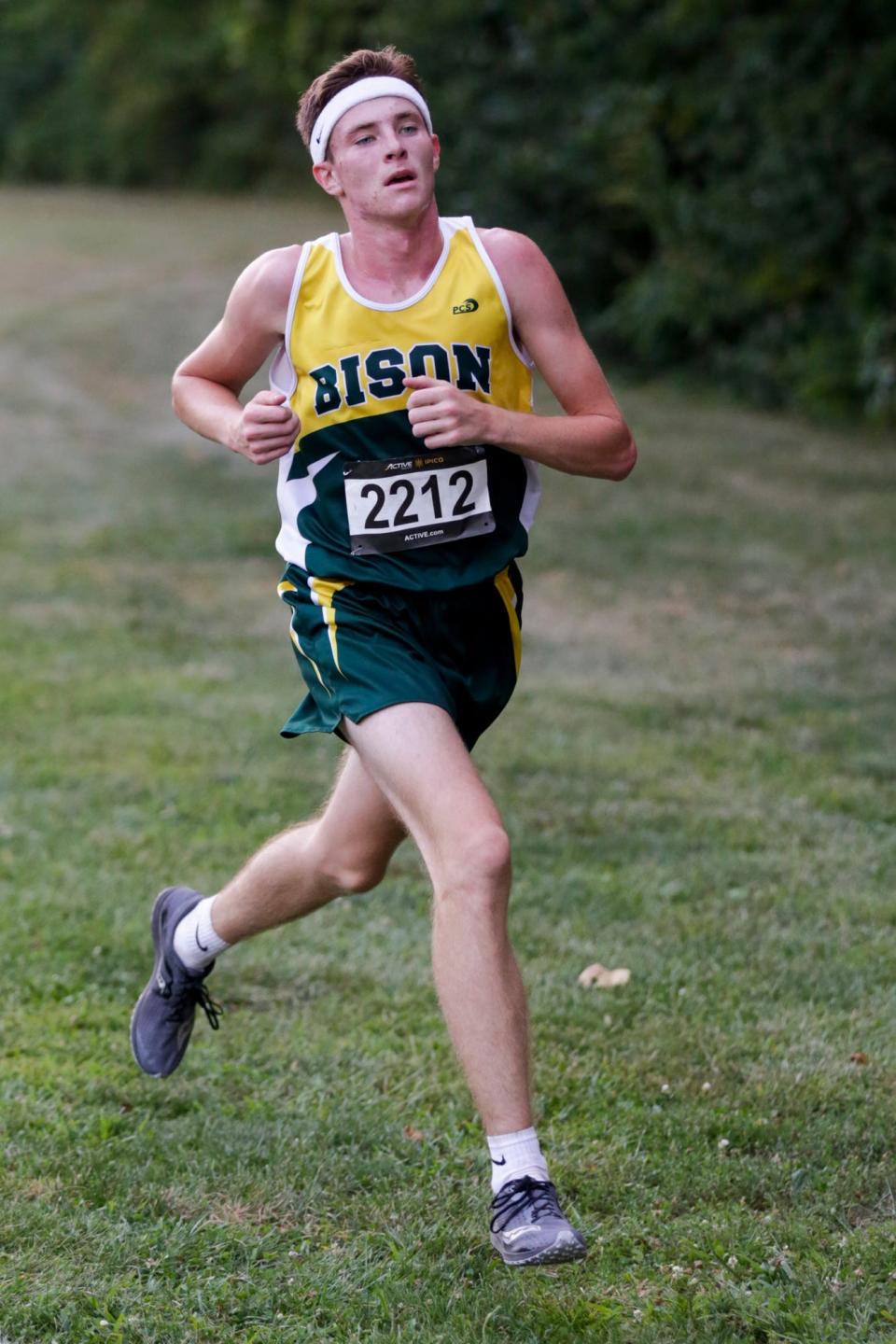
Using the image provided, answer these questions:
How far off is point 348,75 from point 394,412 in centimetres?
78

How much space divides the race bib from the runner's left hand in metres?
0.21

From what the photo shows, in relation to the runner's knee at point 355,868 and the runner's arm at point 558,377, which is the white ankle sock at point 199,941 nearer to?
the runner's knee at point 355,868

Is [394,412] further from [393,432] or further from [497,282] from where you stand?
[497,282]

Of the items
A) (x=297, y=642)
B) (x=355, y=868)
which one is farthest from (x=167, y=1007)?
(x=297, y=642)

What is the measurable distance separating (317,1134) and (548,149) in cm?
1542

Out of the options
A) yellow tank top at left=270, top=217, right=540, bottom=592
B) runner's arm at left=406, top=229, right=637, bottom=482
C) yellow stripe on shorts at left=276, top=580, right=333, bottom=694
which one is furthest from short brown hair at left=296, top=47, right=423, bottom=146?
yellow stripe on shorts at left=276, top=580, right=333, bottom=694

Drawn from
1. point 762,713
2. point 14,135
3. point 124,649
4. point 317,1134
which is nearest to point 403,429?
point 317,1134

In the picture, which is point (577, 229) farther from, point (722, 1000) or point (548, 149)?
point (722, 1000)

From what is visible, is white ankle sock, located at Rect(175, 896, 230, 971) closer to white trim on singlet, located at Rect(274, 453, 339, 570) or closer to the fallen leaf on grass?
white trim on singlet, located at Rect(274, 453, 339, 570)

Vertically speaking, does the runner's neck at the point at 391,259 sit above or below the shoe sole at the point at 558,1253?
above

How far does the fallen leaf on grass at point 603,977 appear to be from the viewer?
5.18 meters

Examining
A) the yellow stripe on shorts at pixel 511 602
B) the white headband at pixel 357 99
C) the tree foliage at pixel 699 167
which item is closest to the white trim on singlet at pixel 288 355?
the white headband at pixel 357 99

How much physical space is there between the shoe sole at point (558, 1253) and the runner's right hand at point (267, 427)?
5.34 ft

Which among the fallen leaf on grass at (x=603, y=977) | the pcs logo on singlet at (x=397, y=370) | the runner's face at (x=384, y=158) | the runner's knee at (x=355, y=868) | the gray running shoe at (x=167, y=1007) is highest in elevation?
the runner's face at (x=384, y=158)
